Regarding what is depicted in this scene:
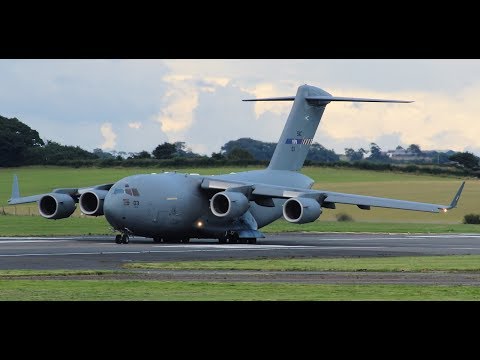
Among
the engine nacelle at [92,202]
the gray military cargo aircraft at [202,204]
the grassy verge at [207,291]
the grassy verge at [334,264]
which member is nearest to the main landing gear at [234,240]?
the gray military cargo aircraft at [202,204]

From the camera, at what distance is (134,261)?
105 ft

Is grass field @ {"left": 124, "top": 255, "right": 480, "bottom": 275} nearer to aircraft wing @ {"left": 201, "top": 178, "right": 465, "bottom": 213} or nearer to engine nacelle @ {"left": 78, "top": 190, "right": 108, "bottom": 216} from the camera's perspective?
aircraft wing @ {"left": 201, "top": 178, "right": 465, "bottom": 213}

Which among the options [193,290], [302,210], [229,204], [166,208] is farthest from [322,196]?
[193,290]

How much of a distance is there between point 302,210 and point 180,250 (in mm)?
6396

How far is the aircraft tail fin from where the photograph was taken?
5112 centimetres

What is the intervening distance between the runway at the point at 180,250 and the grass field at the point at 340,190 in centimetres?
1141

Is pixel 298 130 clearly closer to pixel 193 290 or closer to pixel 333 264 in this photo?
pixel 333 264

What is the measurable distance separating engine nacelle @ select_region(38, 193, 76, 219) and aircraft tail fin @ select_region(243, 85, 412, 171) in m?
10.1

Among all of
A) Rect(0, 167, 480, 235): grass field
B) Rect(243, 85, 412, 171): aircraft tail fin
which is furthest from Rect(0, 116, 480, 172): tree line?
Rect(243, 85, 412, 171): aircraft tail fin
